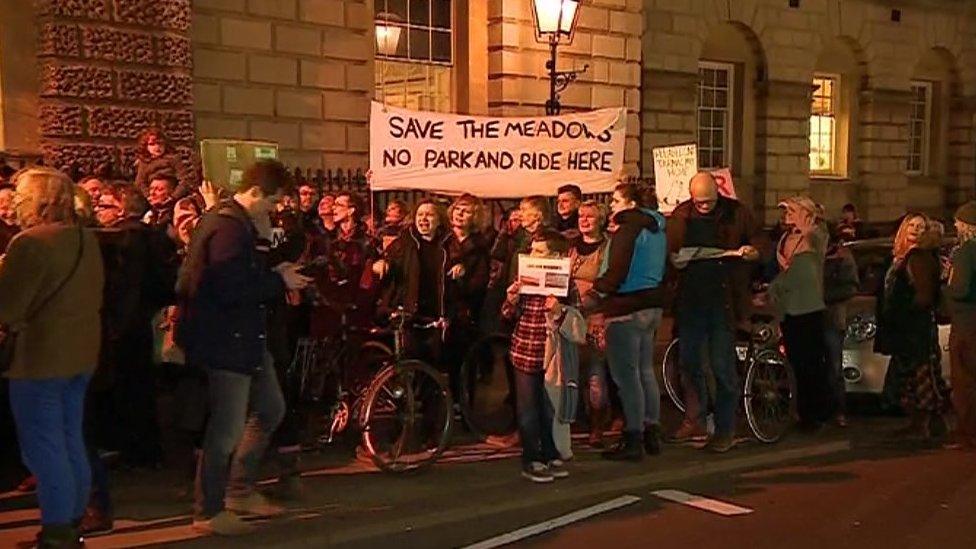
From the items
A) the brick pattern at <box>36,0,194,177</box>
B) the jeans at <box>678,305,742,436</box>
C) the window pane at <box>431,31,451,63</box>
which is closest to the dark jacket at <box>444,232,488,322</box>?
the jeans at <box>678,305,742,436</box>

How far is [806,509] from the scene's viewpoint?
24.2 feet

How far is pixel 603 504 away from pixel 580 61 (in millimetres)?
11225

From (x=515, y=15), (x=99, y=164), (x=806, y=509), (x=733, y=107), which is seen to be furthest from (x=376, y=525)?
(x=733, y=107)

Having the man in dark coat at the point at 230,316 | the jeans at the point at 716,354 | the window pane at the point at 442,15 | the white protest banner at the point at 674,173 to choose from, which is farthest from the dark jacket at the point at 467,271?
the window pane at the point at 442,15

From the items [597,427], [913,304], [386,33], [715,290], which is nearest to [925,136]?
[386,33]

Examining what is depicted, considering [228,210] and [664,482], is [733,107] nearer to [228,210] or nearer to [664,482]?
[664,482]

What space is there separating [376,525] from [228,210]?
1.96 meters

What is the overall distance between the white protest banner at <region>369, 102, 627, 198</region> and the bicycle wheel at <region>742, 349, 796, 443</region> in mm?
2259

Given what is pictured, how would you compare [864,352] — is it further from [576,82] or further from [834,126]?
[834,126]

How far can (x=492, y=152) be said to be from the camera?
33.1 ft

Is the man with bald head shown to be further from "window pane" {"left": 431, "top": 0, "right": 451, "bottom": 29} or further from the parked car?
"window pane" {"left": 431, "top": 0, "right": 451, "bottom": 29}

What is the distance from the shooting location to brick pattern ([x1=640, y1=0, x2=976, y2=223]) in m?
21.5

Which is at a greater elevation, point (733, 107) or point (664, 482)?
point (733, 107)

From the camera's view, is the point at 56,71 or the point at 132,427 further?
the point at 56,71
